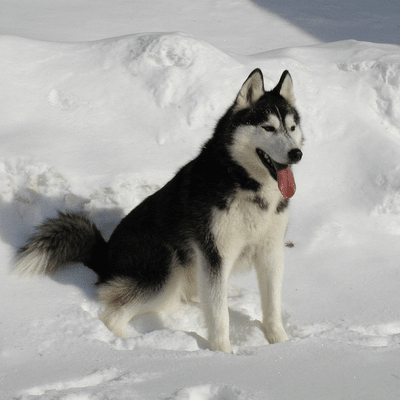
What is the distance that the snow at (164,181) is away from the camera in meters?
2.03

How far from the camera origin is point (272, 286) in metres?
2.84

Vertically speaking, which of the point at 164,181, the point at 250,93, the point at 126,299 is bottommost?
the point at 126,299

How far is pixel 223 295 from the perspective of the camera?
263 cm

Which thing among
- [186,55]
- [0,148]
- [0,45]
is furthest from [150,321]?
[0,45]

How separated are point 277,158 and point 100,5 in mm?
11019

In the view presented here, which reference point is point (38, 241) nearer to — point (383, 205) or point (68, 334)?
point (68, 334)

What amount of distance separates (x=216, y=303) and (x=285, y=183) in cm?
79

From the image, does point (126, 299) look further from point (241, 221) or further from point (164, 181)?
point (164, 181)

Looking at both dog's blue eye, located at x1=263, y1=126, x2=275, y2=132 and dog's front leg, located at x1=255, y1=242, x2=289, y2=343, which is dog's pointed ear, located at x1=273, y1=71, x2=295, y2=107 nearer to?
dog's blue eye, located at x1=263, y1=126, x2=275, y2=132

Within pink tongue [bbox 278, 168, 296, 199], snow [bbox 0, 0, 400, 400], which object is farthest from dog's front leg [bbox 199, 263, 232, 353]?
pink tongue [bbox 278, 168, 296, 199]

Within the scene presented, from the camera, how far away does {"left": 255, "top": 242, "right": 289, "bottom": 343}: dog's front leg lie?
2.80 m

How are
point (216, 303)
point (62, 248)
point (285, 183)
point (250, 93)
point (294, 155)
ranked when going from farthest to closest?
point (62, 248) < point (250, 93) < point (216, 303) < point (285, 183) < point (294, 155)

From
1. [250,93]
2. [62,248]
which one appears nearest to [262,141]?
[250,93]

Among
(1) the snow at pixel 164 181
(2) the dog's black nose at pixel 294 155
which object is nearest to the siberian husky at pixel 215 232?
(2) the dog's black nose at pixel 294 155
